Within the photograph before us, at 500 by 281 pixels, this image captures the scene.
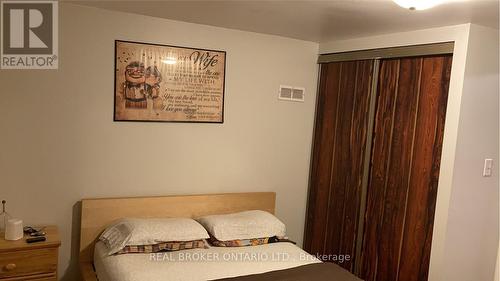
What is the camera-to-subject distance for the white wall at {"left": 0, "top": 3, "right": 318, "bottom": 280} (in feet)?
8.94

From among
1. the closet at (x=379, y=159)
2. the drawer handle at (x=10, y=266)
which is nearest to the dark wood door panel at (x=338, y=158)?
the closet at (x=379, y=159)

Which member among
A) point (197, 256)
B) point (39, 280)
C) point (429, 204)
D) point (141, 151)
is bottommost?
point (39, 280)

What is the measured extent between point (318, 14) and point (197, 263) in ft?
5.72

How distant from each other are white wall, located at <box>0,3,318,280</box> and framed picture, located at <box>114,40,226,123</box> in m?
0.06

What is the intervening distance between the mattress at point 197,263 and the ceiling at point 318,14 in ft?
5.25

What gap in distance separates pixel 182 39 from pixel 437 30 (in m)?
1.80

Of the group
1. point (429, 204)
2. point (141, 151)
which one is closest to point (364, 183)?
point (429, 204)

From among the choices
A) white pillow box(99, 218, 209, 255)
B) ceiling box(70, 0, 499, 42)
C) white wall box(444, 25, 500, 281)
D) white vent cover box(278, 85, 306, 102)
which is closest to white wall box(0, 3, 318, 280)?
white vent cover box(278, 85, 306, 102)

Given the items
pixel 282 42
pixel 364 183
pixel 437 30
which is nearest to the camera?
pixel 437 30

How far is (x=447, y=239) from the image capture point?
2658 mm

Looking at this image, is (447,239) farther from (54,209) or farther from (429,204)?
(54,209)

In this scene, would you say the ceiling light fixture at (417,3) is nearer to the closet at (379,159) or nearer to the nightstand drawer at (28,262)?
the closet at (379,159)

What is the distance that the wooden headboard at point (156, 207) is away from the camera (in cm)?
288

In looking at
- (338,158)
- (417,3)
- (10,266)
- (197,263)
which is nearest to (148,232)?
(197,263)
